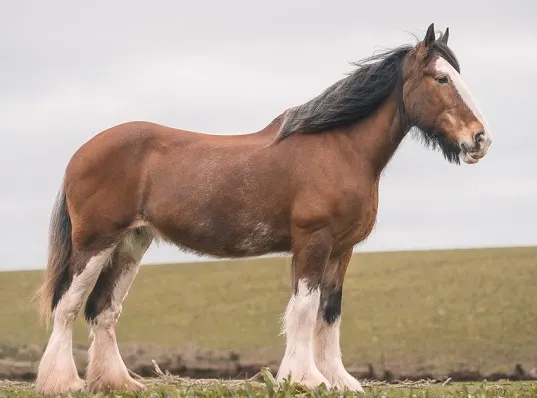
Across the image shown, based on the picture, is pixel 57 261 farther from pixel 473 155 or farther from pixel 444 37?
pixel 444 37

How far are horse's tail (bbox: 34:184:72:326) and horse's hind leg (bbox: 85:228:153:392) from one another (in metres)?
0.46

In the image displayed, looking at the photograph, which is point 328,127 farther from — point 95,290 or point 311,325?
point 95,290

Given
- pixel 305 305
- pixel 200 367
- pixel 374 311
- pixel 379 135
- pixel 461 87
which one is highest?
pixel 461 87

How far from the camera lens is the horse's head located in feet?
39.0

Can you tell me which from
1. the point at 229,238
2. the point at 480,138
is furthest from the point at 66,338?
the point at 480,138

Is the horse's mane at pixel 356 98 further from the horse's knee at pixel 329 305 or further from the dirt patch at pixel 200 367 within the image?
the dirt patch at pixel 200 367

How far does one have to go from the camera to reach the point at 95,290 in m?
13.4

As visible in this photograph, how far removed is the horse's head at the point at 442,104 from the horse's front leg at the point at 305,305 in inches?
75.0

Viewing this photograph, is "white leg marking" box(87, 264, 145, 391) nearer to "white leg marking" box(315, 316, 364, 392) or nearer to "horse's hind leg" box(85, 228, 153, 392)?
"horse's hind leg" box(85, 228, 153, 392)

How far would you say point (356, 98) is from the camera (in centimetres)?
1256

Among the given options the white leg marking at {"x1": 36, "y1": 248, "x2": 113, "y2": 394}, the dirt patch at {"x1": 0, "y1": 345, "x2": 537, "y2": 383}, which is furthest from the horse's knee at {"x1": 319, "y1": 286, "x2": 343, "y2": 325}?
the dirt patch at {"x1": 0, "y1": 345, "x2": 537, "y2": 383}

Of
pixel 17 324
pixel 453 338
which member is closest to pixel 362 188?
pixel 453 338

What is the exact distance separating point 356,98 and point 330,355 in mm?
3247

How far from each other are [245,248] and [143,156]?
1893 mm
